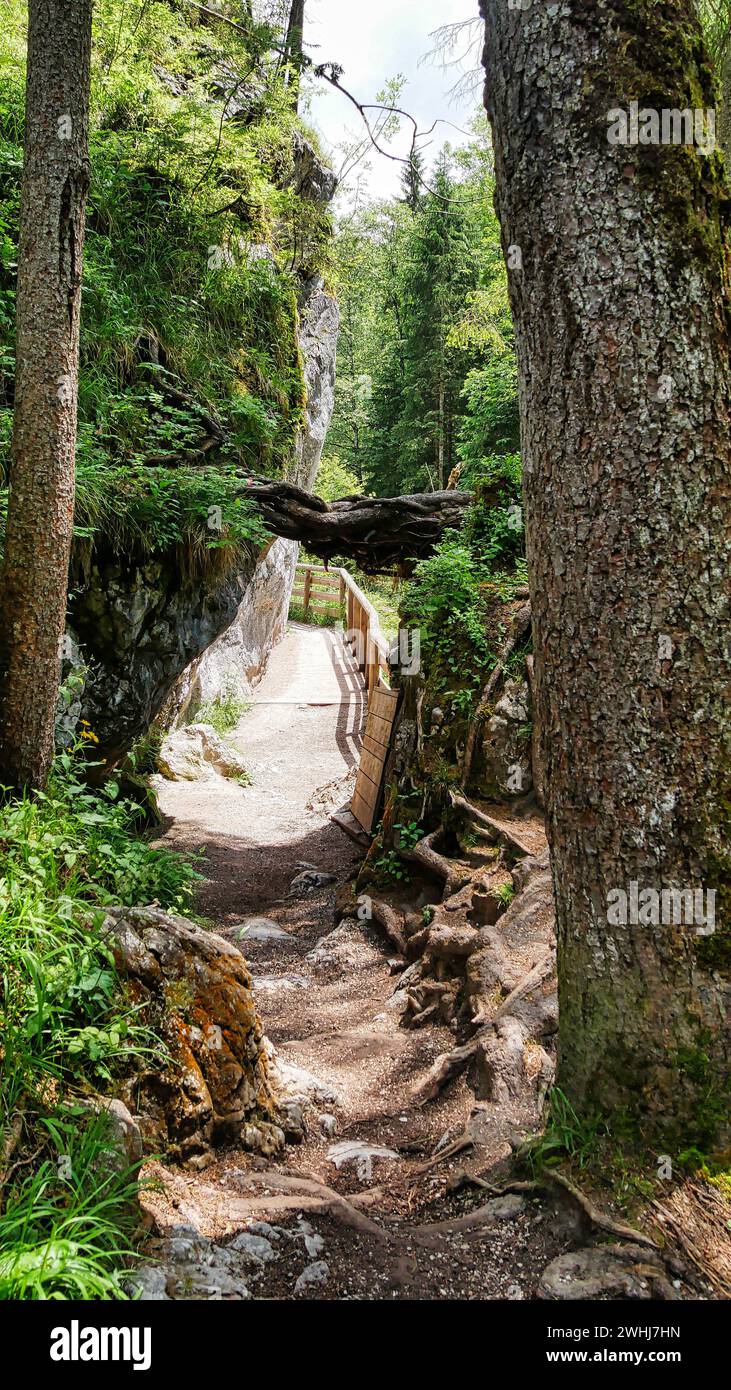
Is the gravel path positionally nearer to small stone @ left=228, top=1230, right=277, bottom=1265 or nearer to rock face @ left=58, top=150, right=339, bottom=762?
rock face @ left=58, top=150, right=339, bottom=762

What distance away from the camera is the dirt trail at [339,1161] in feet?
7.25

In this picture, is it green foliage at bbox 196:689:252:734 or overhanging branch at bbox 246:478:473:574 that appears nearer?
overhanging branch at bbox 246:478:473:574

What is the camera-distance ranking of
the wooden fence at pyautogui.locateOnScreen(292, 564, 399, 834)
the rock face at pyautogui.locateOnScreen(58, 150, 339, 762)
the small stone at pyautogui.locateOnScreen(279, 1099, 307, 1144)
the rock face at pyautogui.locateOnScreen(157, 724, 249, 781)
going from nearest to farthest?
the small stone at pyautogui.locateOnScreen(279, 1099, 307, 1144)
the rock face at pyautogui.locateOnScreen(58, 150, 339, 762)
the wooden fence at pyautogui.locateOnScreen(292, 564, 399, 834)
the rock face at pyautogui.locateOnScreen(157, 724, 249, 781)

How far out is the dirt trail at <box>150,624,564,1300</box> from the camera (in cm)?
221

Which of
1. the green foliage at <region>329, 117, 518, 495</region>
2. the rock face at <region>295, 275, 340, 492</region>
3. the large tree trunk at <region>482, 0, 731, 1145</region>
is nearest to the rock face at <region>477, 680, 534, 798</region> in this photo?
the large tree trunk at <region>482, 0, 731, 1145</region>

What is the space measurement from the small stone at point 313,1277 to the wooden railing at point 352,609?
6.72 meters

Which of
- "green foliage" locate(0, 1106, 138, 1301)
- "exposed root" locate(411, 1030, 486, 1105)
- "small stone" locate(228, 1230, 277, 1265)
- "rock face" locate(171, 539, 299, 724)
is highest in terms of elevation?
"rock face" locate(171, 539, 299, 724)

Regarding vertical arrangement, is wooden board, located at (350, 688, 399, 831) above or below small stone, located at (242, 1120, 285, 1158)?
above

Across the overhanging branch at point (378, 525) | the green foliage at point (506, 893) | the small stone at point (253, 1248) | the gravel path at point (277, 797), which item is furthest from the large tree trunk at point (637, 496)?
the overhanging branch at point (378, 525)

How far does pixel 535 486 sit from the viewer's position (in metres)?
2.42

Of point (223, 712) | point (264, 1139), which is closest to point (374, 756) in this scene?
point (223, 712)

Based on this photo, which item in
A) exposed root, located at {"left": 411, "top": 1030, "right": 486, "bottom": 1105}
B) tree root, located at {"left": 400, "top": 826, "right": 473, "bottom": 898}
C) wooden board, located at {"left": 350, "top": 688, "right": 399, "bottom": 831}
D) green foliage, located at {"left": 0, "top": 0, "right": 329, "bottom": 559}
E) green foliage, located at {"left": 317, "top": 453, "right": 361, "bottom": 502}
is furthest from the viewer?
green foliage, located at {"left": 317, "top": 453, "right": 361, "bottom": 502}

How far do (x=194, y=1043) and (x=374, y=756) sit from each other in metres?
5.81
